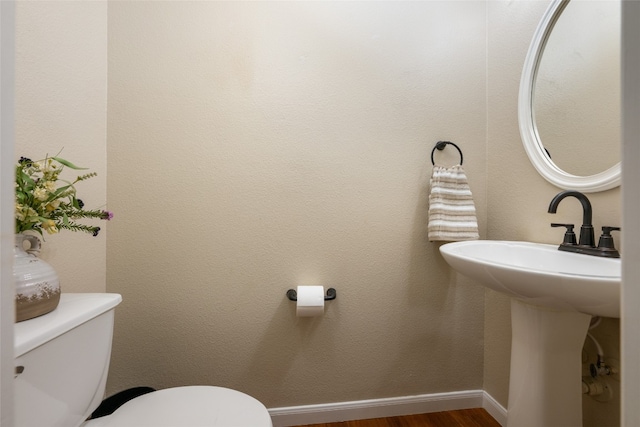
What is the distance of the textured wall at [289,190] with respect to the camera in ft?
3.99

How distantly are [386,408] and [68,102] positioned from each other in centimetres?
181

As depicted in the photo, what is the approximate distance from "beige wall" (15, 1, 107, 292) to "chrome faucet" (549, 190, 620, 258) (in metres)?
1.67

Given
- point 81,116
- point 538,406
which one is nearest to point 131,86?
point 81,116

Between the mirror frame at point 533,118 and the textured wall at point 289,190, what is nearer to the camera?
the mirror frame at point 533,118

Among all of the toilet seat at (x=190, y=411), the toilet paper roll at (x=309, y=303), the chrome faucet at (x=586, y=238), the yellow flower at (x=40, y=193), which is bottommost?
the toilet seat at (x=190, y=411)

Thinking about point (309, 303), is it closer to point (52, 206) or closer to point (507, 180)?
point (52, 206)

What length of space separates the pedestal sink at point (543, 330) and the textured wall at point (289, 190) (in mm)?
445

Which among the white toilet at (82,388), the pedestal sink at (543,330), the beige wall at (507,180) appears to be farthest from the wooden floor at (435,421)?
the white toilet at (82,388)

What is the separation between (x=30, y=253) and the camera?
2.39 ft

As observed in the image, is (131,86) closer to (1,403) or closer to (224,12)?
(224,12)

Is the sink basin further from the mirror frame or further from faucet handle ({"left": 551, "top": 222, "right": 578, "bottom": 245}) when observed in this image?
the mirror frame

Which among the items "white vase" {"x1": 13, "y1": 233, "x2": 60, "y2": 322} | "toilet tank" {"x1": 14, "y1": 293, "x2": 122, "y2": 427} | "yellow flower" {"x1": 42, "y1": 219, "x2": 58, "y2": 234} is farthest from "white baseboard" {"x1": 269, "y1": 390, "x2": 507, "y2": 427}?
"yellow flower" {"x1": 42, "y1": 219, "x2": 58, "y2": 234}

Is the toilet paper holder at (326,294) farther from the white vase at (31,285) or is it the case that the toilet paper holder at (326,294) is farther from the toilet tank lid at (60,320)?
the white vase at (31,285)

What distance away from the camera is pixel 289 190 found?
1.29 m
